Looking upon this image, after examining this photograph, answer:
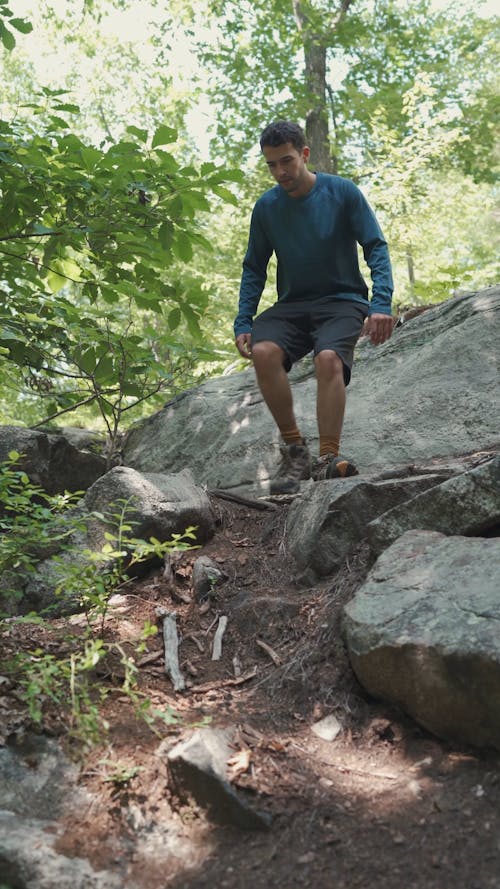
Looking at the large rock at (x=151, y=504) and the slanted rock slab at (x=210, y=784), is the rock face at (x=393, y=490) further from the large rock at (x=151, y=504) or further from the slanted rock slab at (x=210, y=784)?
the slanted rock slab at (x=210, y=784)

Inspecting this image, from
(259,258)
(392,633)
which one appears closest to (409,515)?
(392,633)

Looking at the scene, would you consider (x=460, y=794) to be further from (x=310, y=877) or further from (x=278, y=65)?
(x=278, y=65)

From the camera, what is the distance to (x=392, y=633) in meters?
2.35

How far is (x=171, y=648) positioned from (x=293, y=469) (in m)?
1.80

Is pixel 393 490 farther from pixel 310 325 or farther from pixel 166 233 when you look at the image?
pixel 166 233

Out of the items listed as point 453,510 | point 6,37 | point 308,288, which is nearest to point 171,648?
point 453,510

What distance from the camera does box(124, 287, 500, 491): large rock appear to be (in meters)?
4.66

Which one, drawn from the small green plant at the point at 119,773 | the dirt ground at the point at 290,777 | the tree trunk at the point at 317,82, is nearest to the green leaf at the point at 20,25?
the dirt ground at the point at 290,777

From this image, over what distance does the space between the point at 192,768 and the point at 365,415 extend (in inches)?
135

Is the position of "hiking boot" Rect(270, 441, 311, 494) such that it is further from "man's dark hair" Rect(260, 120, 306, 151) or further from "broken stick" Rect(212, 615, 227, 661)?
"man's dark hair" Rect(260, 120, 306, 151)

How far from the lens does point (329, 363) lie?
13.3 feet

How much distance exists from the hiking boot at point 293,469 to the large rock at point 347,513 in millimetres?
1053

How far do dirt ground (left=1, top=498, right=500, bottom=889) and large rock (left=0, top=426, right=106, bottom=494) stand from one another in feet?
6.57

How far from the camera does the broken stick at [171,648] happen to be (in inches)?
108
